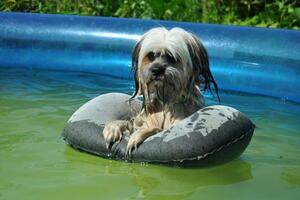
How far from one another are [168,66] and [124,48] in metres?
4.27

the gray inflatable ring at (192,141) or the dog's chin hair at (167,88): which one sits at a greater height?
the dog's chin hair at (167,88)

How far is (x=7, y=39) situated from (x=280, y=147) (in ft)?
16.1

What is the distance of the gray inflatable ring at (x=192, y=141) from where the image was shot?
4.55 meters

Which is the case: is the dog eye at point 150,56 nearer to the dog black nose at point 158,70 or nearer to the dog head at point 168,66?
the dog head at point 168,66

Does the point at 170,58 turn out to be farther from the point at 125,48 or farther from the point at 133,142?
the point at 125,48

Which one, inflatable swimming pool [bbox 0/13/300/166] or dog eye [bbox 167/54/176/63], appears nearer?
dog eye [bbox 167/54/176/63]

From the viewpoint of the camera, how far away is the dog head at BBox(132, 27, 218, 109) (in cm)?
459

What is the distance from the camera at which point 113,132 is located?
4746 mm

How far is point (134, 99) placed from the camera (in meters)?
5.23

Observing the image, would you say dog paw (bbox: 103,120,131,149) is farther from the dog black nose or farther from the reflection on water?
the dog black nose

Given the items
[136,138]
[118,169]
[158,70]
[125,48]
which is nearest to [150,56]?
[158,70]

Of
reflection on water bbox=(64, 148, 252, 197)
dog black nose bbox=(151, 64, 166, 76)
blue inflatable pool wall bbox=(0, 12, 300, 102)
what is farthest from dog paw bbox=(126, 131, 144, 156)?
blue inflatable pool wall bbox=(0, 12, 300, 102)

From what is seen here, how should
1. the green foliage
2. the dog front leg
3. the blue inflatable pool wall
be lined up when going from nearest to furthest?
the dog front leg < the blue inflatable pool wall < the green foliage

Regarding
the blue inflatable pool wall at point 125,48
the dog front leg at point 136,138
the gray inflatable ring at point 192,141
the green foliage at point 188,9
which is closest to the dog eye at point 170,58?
the gray inflatable ring at point 192,141
